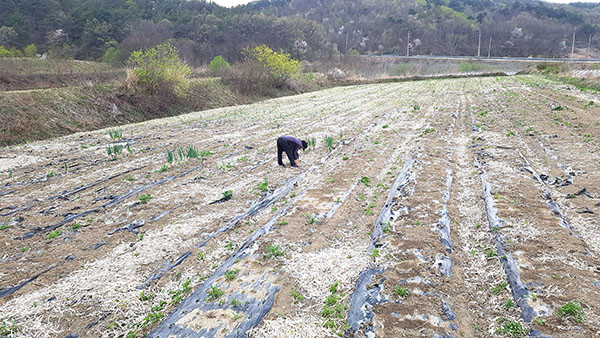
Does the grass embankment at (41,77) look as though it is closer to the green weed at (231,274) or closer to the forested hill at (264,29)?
the forested hill at (264,29)

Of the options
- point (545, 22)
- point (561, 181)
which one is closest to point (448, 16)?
Answer: point (545, 22)

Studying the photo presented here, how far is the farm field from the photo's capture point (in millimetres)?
4094

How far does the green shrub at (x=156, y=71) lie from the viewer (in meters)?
23.2

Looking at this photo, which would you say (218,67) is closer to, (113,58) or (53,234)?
(113,58)

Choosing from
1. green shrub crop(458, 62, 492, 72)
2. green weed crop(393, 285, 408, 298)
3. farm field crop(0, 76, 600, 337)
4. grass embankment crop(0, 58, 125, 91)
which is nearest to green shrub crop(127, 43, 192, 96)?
grass embankment crop(0, 58, 125, 91)

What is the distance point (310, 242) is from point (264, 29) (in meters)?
79.5

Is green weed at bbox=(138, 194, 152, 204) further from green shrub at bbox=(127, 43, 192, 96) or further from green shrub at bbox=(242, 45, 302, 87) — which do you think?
green shrub at bbox=(242, 45, 302, 87)

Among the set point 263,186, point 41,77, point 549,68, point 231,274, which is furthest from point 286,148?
point 549,68

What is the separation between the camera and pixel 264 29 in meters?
78.4

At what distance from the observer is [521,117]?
50.8ft

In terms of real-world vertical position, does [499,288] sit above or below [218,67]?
below

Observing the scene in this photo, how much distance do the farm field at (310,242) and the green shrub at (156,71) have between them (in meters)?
12.5

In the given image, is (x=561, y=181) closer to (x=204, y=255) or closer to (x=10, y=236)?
(x=204, y=255)

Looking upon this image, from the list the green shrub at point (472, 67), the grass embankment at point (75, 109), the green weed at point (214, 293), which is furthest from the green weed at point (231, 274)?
the green shrub at point (472, 67)
